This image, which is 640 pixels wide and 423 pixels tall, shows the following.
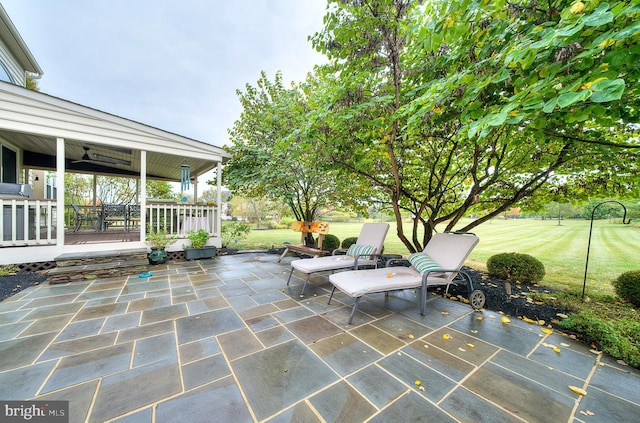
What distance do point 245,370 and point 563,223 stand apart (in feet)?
47.3

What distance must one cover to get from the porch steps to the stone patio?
39.0 inches

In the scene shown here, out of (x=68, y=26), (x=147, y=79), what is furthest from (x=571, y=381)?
(x=147, y=79)

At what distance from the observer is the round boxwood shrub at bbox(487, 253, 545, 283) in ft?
14.0

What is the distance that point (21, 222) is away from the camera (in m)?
4.55

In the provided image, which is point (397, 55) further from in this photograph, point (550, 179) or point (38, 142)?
point (38, 142)

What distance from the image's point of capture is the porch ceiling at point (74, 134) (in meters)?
4.44

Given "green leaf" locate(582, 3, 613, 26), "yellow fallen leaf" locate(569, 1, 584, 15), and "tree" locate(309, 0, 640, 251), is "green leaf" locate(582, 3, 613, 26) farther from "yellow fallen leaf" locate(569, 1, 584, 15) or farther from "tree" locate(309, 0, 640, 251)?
"yellow fallen leaf" locate(569, 1, 584, 15)

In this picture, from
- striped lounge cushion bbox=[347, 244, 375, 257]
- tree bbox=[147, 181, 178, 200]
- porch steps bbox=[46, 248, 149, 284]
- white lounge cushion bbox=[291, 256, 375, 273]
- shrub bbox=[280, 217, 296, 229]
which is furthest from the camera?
shrub bbox=[280, 217, 296, 229]

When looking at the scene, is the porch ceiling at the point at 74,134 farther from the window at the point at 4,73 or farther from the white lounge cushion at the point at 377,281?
the white lounge cushion at the point at 377,281

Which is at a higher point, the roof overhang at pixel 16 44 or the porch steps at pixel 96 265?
the roof overhang at pixel 16 44

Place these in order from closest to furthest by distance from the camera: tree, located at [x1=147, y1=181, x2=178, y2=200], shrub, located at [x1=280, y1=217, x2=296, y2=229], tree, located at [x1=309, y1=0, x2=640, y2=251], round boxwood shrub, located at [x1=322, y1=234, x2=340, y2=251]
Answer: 1. tree, located at [x1=309, y1=0, x2=640, y2=251]
2. round boxwood shrub, located at [x1=322, y1=234, x2=340, y2=251]
3. tree, located at [x1=147, y1=181, x2=178, y2=200]
4. shrub, located at [x1=280, y1=217, x2=296, y2=229]

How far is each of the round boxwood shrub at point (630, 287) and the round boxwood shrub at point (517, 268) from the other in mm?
936

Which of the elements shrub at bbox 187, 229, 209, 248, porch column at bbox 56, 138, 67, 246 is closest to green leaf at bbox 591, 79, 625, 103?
shrub at bbox 187, 229, 209, 248

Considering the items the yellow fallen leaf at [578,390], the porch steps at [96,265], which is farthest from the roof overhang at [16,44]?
the yellow fallen leaf at [578,390]
